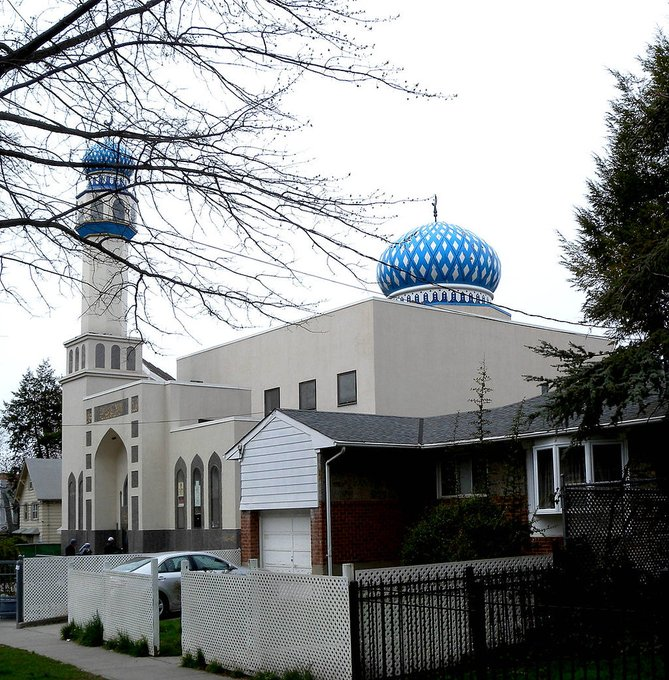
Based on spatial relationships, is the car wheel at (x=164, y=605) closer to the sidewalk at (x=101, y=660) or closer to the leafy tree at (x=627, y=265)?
the sidewalk at (x=101, y=660)

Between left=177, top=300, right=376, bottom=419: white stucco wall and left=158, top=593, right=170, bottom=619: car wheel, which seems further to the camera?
left=177, top=300, right=376, bottom=419: white stucco wall

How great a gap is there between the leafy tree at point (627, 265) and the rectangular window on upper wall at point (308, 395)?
1792 centimetres

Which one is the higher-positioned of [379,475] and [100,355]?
[100,355]

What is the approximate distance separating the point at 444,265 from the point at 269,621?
2706cm

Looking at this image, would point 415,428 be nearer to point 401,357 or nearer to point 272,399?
point 401,357

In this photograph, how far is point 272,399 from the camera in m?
39.4

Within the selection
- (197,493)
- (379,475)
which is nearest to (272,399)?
(197,493)

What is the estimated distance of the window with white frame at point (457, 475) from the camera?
23.0 metres

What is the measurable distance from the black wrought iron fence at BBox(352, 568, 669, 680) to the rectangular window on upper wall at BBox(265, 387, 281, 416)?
2598cm

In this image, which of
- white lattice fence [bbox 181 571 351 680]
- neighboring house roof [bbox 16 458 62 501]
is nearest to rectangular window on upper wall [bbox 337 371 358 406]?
white lattice fence [bbox 181 571 351 680]

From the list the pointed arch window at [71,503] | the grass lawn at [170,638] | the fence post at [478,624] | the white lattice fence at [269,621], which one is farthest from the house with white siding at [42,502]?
the fence post at [478,624]

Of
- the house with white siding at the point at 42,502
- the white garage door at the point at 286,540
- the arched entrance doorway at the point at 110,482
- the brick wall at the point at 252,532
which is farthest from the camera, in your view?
the house with white siding at the point at 42,502

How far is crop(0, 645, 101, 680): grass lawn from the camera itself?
1348 centimetres

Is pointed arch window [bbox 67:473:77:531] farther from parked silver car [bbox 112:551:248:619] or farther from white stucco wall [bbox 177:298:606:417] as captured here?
parked silver car [bbox 112:551:248:619]
